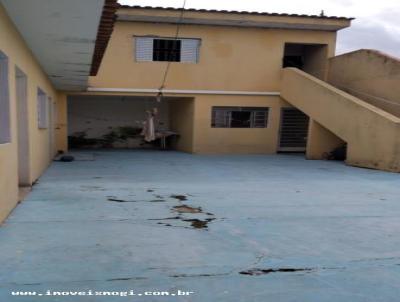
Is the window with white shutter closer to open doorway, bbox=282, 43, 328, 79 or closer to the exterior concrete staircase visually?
the exterior concrete staircase

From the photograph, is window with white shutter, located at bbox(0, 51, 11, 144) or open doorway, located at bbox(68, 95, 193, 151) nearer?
window with white shutter, located at bbox(0, 51, 11, 144)

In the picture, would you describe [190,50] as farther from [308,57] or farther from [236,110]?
[308,57]

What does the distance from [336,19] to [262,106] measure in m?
4.13

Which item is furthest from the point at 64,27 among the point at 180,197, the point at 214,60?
the point at 214,60

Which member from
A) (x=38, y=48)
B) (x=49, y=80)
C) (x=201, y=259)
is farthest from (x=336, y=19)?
(x=201, y=259)

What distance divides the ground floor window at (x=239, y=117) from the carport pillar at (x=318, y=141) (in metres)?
2.19

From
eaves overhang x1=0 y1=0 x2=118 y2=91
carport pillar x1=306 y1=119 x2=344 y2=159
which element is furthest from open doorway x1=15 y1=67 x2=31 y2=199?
carport pillar x1=306 y1=119 x2=344 y2=159

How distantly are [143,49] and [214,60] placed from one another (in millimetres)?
2640

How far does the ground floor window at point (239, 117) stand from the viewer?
48.4 feet

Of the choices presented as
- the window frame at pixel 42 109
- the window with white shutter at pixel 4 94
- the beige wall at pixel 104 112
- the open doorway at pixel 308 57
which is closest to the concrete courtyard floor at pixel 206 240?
the window with white shutter at pixel 4 94

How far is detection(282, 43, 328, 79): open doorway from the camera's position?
1532cm

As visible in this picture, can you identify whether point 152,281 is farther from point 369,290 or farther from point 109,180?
point 109,180

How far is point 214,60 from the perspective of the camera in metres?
14.3

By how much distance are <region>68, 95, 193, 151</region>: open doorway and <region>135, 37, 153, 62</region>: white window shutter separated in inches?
101
